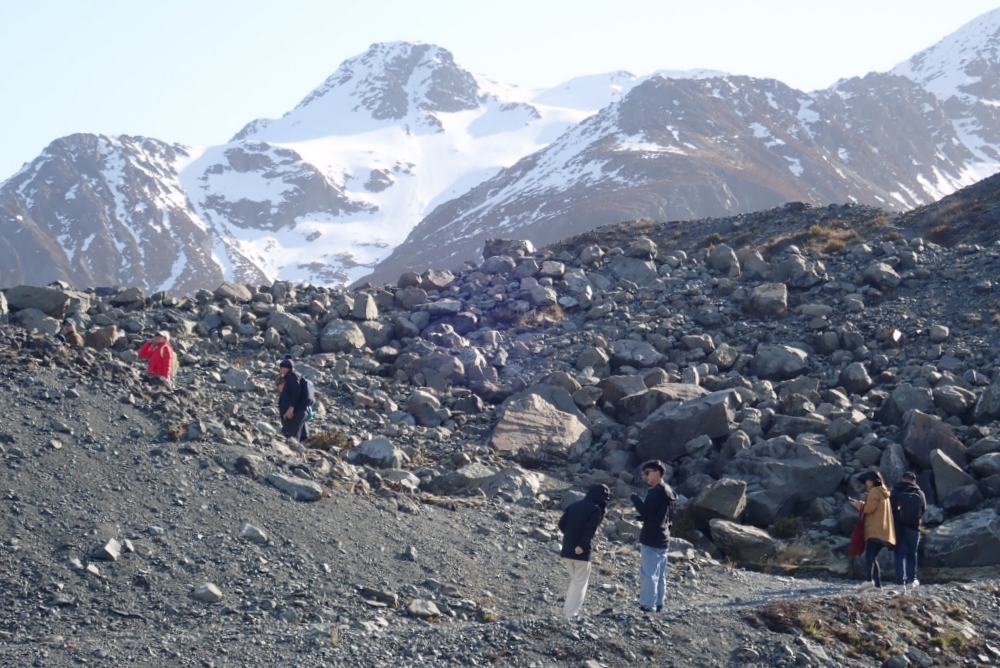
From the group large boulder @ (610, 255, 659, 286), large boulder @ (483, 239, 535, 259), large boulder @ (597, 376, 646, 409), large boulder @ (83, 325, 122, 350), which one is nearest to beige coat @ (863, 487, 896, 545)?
large boulder @ (597, 376, 646, 409)

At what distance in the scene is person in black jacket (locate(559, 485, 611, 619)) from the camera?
9336 millimetres

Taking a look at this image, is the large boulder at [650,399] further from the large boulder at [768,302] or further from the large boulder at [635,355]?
the large boulder at [768,302]

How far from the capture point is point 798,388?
1859 centimetres

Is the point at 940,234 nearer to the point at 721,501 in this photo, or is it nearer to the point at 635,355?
the point at 635,355

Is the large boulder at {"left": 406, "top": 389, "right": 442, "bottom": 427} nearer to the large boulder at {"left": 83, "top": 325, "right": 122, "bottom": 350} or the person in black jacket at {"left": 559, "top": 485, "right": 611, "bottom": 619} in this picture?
the large boulder at {"left": 83, "top": 325, "right": 122, "bottom": 350}

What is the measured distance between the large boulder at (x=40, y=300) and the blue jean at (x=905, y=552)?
15044 millimetres

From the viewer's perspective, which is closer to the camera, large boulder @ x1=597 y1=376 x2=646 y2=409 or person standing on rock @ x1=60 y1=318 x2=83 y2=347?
person standing on rock @ x1=60 y1=318 x2=83 y2=347

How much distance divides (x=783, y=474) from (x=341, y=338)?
31.5 ft

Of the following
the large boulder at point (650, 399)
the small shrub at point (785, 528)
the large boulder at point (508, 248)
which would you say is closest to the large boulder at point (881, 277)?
the large boulder at point (650, 399)

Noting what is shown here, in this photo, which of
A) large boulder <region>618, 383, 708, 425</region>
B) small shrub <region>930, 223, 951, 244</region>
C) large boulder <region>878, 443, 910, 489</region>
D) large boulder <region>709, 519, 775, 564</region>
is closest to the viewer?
large boulder <region>709, 519, 775, 564</region>

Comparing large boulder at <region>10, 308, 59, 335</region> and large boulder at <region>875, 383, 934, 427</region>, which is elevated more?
large boulder at <region>10, 308, 59, 335</region>

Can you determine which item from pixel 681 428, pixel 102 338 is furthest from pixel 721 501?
pixel 102 338

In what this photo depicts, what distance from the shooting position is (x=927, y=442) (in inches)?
591

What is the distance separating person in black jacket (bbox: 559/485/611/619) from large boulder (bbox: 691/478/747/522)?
492cm
